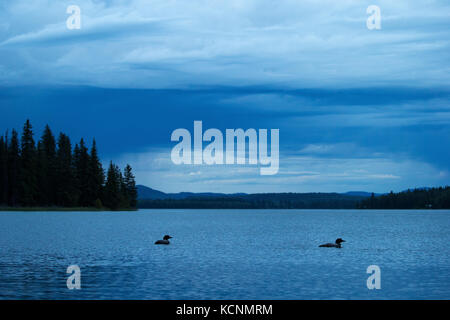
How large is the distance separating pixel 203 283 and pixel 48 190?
470 ft

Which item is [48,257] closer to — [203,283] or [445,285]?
[203,283]

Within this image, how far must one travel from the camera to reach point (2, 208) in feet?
554

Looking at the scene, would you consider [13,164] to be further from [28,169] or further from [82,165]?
[82,165]

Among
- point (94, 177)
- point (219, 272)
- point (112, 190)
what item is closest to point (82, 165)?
point (94, 177)

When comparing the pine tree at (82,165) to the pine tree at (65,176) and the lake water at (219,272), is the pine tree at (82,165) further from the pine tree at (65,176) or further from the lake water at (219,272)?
the lake water at (219,272)

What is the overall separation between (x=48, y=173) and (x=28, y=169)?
6.88m

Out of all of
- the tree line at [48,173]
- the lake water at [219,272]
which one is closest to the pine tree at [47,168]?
the tree line at [48,173]

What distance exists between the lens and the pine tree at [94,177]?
174250mm

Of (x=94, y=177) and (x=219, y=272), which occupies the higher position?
(x=94, y=177)

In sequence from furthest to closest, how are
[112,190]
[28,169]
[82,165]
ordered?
[112,190], [82,165], [28,169]

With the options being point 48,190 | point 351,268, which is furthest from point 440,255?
point 48,190

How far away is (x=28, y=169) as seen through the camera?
160 m

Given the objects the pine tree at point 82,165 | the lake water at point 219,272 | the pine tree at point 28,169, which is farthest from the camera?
the pine tree at point 82,165

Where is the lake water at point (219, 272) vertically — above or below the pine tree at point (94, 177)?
below
